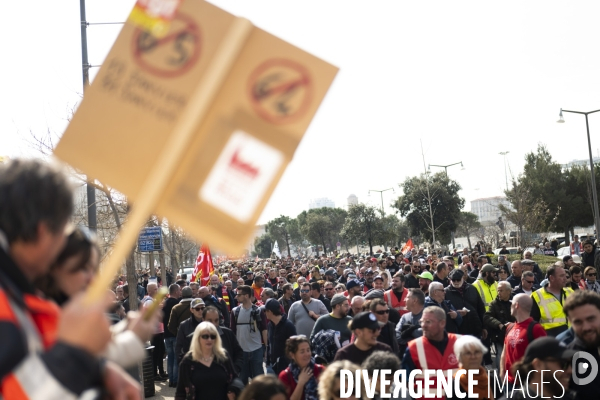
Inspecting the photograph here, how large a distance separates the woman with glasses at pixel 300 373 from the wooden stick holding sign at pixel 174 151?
14.9ft

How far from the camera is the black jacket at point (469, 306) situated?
10711mm

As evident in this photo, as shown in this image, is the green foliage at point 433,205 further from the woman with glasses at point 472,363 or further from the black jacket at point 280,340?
the woman with glasses at point 472,363

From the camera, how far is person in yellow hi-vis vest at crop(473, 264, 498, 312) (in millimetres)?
12337

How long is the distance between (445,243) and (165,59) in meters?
56.8

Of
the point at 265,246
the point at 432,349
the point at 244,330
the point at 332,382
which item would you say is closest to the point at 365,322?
the point at 432,349

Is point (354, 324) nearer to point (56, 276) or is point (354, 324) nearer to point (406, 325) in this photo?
point (406, 325)

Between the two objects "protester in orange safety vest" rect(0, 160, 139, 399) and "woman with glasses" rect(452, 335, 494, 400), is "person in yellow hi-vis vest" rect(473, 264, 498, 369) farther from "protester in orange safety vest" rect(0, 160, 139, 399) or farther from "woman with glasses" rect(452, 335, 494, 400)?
"protester in orange safety vest" rect(0, 160, 139, 399)

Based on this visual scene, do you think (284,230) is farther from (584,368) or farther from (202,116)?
(202,116)

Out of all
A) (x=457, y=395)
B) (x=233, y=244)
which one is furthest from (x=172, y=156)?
(x=457, y=395)

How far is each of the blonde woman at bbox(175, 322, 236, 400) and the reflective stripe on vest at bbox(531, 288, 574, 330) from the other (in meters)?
4.55

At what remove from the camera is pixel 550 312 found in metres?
9.23

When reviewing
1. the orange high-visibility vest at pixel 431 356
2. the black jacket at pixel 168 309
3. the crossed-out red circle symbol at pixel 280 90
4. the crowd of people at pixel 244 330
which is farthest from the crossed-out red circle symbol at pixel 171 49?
the black jacket at pixel 168 309

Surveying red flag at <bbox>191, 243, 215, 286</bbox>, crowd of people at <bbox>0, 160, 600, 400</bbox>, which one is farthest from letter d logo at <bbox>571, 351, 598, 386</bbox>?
red flag at <bbox>191, 243, 215, 286</bbox>

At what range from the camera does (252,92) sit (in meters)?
2.21
